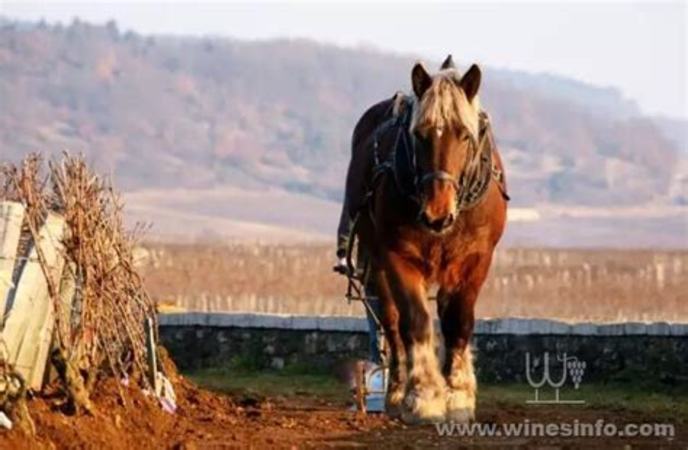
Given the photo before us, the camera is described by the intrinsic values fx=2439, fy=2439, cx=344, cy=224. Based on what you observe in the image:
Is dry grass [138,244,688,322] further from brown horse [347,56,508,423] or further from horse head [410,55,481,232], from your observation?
horse head [410,55,481,232]

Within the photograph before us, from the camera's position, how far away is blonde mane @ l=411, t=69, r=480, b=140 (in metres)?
14.8

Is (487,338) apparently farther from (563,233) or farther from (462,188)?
(563,233)

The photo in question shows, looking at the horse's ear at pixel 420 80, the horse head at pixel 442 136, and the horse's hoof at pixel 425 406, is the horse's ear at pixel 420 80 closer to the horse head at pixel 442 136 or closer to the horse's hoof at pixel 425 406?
the horse head at pixel 442 136

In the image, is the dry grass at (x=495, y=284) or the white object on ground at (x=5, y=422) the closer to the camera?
the white object on ground at (x=5, y=422)

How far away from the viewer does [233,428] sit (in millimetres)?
16031

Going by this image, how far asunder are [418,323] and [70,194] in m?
2.31

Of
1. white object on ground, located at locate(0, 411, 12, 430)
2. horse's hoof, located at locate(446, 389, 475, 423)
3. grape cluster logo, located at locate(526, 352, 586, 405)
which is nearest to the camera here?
white object on ground, located at locate(0, 411, 12, 430)

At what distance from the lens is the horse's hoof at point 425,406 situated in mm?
15297

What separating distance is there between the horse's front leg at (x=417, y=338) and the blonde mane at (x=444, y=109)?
3.12 feet

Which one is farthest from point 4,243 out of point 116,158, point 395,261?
point 116,158

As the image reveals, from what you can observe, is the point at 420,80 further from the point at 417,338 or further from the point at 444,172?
the point at 417,338

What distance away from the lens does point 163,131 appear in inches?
7736

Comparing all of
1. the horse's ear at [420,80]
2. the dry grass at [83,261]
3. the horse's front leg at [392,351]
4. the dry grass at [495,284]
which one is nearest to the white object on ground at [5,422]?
the dry grass at [83,261]

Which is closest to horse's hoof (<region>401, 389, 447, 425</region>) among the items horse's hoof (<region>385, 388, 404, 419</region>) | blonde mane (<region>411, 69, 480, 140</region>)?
horse's hoof (<region>385, 388, 404, 419</region>)
